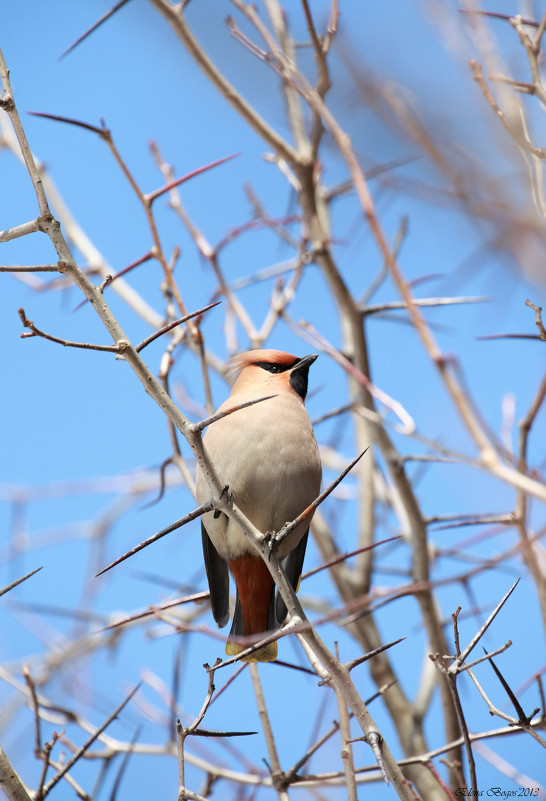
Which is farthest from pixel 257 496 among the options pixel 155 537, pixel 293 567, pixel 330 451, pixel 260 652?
pixel 330 451

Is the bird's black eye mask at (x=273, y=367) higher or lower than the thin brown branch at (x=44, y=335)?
higher

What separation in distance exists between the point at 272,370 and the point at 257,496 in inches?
33.6

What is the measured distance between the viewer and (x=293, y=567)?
11.3ft

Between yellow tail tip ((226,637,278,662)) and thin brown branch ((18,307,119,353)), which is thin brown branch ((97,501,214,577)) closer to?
thin brown branch ((18,307,119,353))

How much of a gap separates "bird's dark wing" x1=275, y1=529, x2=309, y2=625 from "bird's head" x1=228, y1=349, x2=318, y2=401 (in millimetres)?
698

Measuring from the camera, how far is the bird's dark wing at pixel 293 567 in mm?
3379

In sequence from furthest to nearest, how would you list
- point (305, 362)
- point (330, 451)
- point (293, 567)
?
point (330, 451)
point (305, 362)
point (293, 567)

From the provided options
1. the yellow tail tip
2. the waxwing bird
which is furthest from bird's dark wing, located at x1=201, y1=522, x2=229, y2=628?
the yellow tail tip

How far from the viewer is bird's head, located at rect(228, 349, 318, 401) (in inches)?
149

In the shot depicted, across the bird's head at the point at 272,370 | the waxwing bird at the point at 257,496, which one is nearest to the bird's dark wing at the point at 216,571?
the waxwing bird at the point at 257,496

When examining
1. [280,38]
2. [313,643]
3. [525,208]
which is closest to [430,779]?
[313,643]

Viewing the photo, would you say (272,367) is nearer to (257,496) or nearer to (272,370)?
(272,370)

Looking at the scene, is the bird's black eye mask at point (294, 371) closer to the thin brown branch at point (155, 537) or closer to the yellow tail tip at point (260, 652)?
the yellow tail tip at point (260, 652)

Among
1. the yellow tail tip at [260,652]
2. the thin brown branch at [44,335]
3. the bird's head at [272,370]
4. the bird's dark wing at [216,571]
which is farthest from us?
the bird's head at [272,370]
